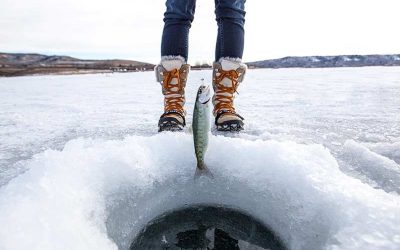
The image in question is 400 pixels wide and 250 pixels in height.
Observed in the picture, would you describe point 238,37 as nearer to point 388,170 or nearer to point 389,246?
point 388,170

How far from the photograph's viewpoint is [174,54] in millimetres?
2738

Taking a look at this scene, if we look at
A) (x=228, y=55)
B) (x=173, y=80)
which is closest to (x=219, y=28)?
(x=228, y=55)

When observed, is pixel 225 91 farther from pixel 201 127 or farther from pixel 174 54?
pixel 201 127

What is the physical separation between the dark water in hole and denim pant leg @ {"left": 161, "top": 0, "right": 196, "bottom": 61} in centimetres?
151

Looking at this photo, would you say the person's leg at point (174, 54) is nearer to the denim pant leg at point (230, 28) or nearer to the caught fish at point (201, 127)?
the denim pant leg at point (230, 28)

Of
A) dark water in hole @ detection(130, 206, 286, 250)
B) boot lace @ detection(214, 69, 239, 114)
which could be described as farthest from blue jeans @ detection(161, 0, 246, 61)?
dark water in hole @ detection(130, 206, 286, 250)

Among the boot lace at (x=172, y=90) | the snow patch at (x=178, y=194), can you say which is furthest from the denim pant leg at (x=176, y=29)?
the snow patch at (x=178, y=194)

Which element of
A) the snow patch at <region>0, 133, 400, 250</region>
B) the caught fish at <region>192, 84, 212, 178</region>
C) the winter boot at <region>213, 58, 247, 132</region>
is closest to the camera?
the snow patch at <region>0, 133, 400, 250</region>

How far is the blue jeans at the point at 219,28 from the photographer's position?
272 centimetres

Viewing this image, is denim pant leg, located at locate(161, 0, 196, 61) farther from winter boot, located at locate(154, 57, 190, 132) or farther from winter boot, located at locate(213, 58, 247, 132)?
winter boot, located at locate(213, 58, 247, 132)

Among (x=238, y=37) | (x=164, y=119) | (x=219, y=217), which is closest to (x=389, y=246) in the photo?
(x=219, y=217)

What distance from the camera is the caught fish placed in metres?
1.48

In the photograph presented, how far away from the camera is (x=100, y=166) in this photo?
59.3 inches

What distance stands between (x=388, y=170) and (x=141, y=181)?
1.20 m
